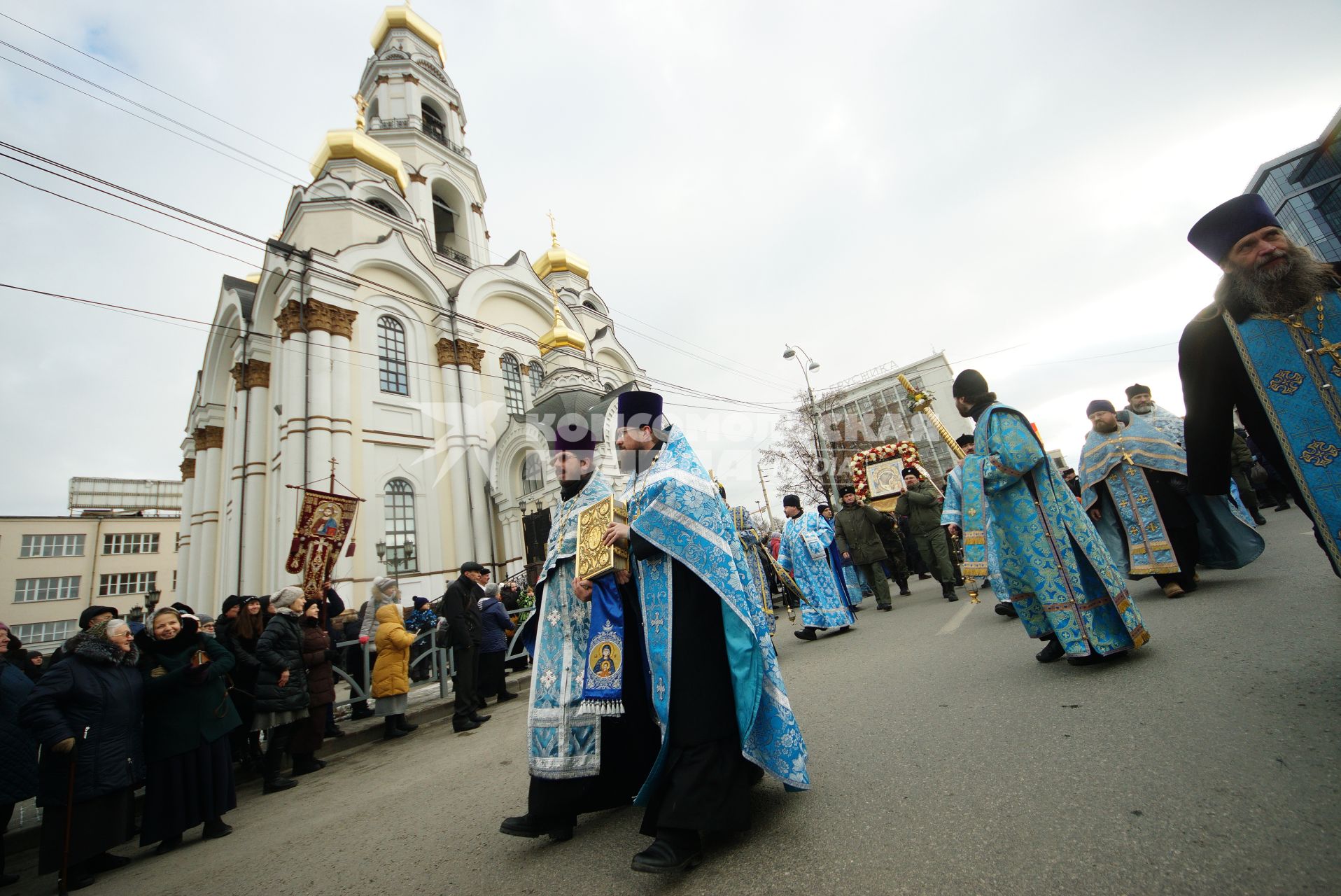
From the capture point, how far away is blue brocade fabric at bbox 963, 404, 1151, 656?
337 cm

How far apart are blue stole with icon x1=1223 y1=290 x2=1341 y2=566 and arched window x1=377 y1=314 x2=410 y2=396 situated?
1974 cm

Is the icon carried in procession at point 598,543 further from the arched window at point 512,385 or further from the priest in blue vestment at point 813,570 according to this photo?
the arched window at point 512,385

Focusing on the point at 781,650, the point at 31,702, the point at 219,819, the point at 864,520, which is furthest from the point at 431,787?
the point at 864,520

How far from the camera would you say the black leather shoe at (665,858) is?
1962 mm

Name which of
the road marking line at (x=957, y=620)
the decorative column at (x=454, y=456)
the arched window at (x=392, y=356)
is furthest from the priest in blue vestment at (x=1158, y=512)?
the arched window at (x=392, y=356)

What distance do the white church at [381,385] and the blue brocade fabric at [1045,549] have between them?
14.0m

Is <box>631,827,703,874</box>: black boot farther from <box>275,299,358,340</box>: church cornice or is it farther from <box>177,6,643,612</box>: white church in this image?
<box>275,299,358,340</box>: church cornice

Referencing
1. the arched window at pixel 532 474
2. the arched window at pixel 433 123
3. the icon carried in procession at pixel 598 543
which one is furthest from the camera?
the arched window at pixel 433 123

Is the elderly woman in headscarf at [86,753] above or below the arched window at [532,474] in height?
below

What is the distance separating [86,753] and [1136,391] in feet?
30.8

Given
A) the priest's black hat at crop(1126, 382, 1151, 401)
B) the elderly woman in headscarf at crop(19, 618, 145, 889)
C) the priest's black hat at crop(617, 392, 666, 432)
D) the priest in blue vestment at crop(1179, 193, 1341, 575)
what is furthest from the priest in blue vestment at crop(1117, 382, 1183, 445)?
the elderly woman in headscarf at crop(19, 618, 145, 889)

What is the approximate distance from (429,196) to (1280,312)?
93.7ft

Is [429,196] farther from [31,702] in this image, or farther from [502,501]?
[31,702]

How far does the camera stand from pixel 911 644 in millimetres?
5332
